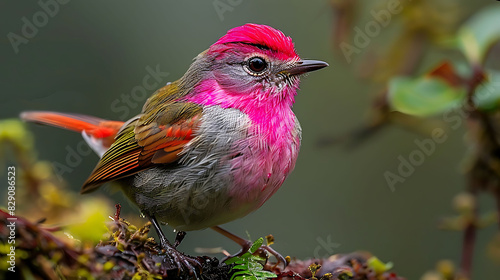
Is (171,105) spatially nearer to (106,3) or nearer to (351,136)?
(351,136)

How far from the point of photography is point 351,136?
4.43 m

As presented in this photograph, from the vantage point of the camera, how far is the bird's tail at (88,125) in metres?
4.39

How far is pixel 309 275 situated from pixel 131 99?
381 centimetres

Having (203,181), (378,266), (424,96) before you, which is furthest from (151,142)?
(424,96)

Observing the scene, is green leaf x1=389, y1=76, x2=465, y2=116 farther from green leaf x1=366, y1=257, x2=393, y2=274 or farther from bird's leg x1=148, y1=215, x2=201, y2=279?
bird's leg x1=148, y1=215, x2=201, y2=279

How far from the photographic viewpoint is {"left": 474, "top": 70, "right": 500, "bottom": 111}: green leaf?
144 inches

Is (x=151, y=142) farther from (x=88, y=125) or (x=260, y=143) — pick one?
(x=88, y=125)

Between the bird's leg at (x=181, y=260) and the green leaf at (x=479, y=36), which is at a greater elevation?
the green leaf at (x=479, y=36)

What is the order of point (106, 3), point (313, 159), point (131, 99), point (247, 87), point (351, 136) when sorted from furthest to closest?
point (313, 159) < point (106, 3) < point (131, 99) < point (351, 136) < point (247, 87)

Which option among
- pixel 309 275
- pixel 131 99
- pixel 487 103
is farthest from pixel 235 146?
pixel 131 99

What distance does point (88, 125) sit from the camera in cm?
448

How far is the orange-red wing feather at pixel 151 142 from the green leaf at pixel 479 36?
2017 mm

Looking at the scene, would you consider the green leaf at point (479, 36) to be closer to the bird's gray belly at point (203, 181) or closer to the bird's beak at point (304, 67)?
the bird's beak at point (304, 67)

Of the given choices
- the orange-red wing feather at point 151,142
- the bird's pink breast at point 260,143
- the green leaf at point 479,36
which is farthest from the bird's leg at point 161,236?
the green leaf at point 479,36
